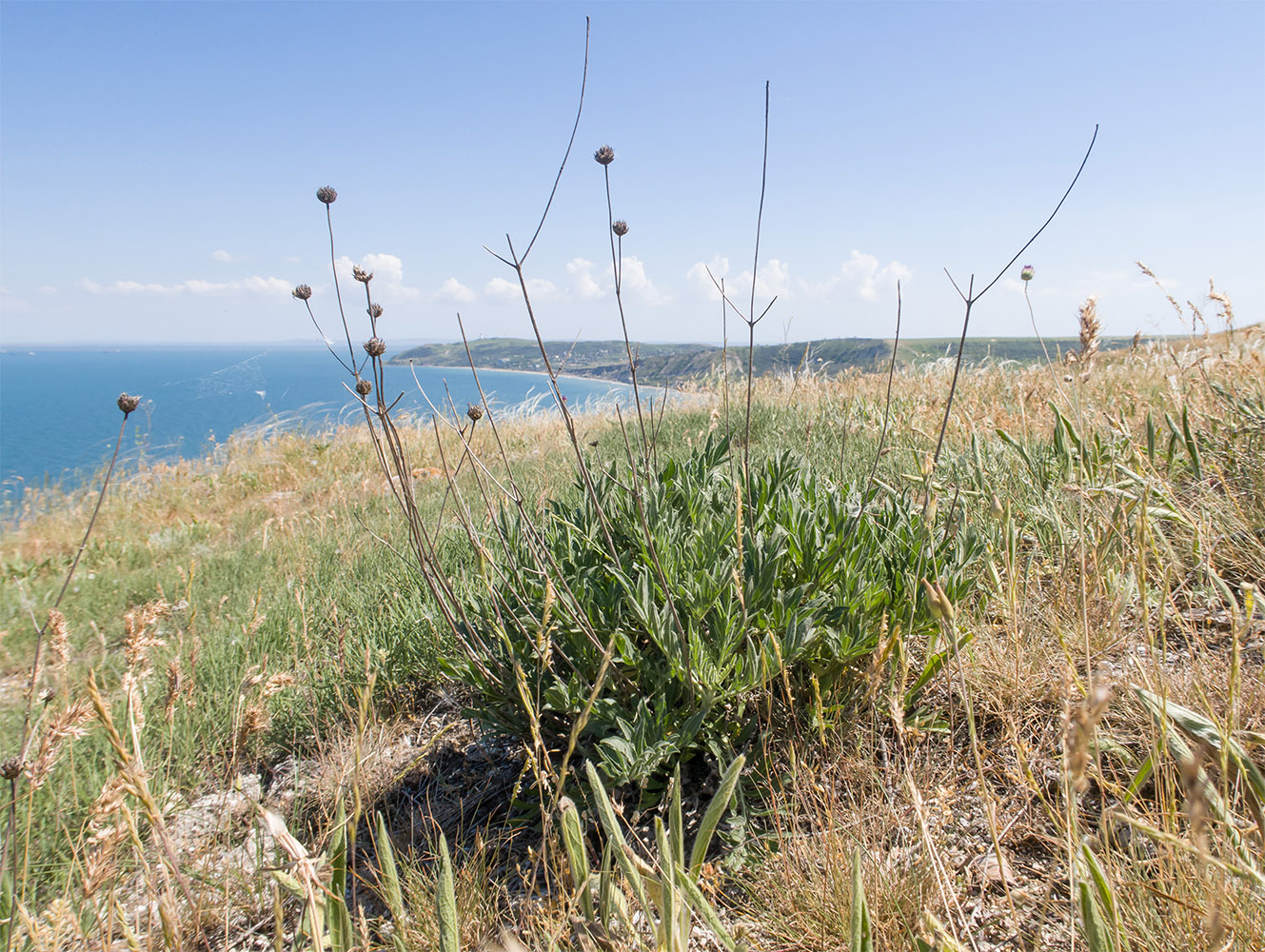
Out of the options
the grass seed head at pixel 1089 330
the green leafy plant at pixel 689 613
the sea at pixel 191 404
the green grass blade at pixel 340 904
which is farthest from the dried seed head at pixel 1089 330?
the green grass blade at pixel 340 904

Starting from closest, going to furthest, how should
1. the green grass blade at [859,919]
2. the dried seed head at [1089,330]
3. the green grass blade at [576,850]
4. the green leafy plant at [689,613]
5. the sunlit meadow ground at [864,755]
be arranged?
the green grass blade at [859,919]
the sunlit meadow ground at [864,755]
the green grass blade at [576,850]
the green leafy plant at [689,613]
the dried seed head at [1089,330]

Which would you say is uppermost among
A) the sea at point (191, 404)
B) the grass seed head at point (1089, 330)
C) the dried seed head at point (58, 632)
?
the grass seed head at point (1089, 330)

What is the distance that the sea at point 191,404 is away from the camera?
7.77 meters

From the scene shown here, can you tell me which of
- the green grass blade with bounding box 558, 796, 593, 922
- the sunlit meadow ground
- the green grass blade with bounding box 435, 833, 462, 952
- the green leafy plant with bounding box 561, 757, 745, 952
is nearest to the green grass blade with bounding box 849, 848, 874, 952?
the sunlit meadow ground

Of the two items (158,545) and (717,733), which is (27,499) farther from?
(717,733)

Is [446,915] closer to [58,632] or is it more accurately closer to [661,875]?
[661,875]

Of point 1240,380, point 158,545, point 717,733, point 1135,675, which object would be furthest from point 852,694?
point 158,545

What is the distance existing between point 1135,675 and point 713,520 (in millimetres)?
1196

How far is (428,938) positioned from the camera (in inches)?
52.9

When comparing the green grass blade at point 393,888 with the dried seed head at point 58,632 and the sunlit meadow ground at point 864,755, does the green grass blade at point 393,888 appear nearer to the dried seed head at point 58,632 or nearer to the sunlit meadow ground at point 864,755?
the sunlit meadow ground at point 864,755

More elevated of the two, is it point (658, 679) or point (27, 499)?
point (658, 679)

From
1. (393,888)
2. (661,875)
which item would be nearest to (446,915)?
(393,888)

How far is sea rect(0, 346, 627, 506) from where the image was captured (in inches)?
306

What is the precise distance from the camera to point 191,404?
6203 cm
